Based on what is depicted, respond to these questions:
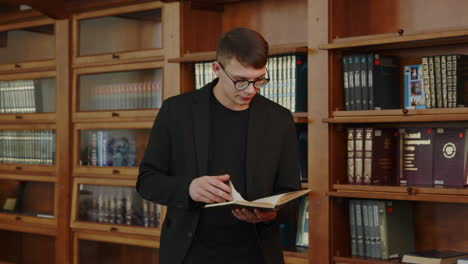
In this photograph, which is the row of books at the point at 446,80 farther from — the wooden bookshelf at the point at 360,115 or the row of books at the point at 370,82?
the row of books at the point at 370,82

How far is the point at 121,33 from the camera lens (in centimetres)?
416

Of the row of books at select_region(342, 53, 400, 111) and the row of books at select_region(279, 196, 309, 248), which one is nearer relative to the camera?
the row of books at select_region(342, 53, 400, 111)

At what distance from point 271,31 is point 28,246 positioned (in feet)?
8.83

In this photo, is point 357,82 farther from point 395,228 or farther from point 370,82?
point 395,228

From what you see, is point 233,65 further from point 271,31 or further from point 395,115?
point 271,31

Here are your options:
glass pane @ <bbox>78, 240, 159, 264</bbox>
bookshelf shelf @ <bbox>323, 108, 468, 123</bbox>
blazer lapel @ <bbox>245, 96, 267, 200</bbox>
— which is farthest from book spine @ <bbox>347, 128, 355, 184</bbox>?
glass pane @ <bbox>78, 240, 159, 264</bbox>

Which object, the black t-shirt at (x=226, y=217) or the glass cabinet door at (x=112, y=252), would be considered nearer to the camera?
the black t-shirt at (x=226, y=217)

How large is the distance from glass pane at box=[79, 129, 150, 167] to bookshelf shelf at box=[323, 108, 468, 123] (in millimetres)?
1389

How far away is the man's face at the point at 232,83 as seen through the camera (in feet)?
6.68

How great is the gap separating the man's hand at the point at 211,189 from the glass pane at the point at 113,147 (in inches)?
85.7

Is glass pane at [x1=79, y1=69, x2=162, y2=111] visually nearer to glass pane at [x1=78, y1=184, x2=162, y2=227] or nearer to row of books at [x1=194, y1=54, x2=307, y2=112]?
glass pane at [x1=78, y1=184, x2=162, y2=227]

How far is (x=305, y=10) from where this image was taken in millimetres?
3717

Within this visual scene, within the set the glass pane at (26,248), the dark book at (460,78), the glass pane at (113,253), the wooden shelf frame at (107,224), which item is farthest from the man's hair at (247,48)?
the glass pane at (26,248)

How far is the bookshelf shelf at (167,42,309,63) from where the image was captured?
3371 millimetres
